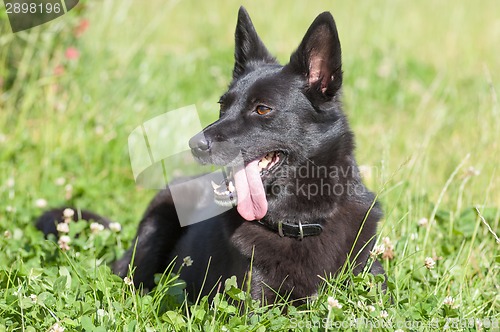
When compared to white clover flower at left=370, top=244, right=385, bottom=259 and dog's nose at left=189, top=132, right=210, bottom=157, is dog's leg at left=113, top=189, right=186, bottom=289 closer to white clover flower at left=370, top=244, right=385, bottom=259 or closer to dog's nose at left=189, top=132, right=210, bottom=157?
dog's nose at left=189, top=132, right=210, bottom=157

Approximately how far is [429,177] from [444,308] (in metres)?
2.14

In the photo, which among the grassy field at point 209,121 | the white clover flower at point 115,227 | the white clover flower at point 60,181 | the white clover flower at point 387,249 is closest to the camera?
the grassy field at point 209,121

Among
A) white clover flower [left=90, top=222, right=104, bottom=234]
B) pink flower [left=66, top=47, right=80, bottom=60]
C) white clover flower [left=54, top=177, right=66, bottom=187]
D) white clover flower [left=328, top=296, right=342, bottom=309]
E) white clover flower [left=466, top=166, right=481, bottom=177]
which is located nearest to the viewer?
white clover flower [left=328, top=296, right=342, bottom=309]

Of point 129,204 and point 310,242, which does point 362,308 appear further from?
point 129,204

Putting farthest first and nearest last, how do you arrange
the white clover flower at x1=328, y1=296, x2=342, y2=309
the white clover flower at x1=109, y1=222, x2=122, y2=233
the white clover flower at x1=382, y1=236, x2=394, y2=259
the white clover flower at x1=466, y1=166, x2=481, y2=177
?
the white clover flower at x1=466, y1=166, x2=481, y2=177 → the white clover flower at x1=109, y1=222, x2=122, y2=233 → the white clover flower at x1=382, y1=236, x2=394, y2=259 → the white clover flower at x1=328, y1=296, x2=342, y2=309

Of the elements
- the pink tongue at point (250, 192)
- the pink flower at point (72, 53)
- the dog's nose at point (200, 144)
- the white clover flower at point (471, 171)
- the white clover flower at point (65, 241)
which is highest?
the pink flower at point (72, 53)

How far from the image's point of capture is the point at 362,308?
8.09ft

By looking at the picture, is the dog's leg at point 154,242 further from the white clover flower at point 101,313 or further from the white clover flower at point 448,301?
the white clover flower at point 448,301

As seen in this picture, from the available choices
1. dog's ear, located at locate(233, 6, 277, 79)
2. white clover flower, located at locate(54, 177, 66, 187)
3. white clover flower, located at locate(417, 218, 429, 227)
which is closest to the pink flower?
white clover flower, located at locate(54, 177, 66, 187)

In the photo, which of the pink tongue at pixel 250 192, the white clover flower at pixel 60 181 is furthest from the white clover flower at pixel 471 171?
the white clover flower at pixel 60 181

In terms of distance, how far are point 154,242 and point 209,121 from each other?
2201 millimetres

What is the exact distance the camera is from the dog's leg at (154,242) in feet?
12.0

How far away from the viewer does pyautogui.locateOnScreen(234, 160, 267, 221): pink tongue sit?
110 inches

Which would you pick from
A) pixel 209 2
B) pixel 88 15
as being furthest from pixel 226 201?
pixel 209 2
